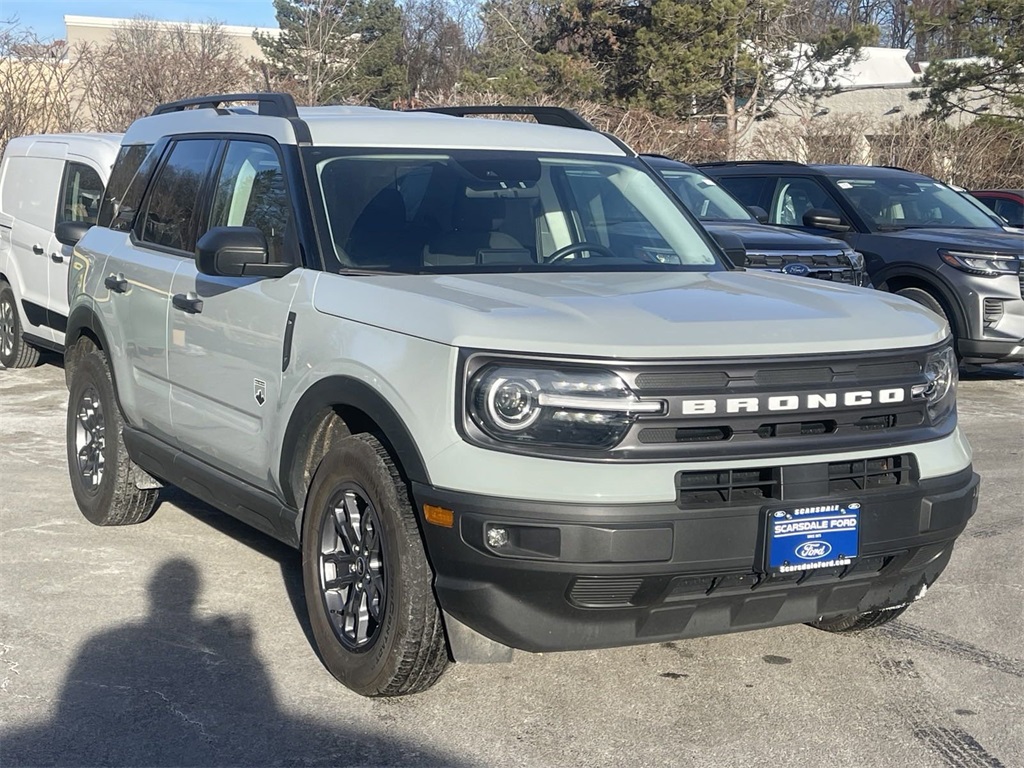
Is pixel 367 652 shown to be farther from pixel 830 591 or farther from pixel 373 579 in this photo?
pixel 830 591

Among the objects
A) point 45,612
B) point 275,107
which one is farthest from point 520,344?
point 45,612

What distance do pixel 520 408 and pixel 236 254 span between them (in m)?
1.48

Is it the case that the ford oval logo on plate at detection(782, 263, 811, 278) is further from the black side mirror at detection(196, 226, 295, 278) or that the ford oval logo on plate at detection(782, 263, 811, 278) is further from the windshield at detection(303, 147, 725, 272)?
the black side mirror at detection(196, 226, 295, 278)

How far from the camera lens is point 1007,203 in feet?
55.0

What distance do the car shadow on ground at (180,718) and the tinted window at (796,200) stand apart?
8.71 metres

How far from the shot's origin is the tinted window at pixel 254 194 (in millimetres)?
4930

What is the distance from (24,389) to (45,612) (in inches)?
238

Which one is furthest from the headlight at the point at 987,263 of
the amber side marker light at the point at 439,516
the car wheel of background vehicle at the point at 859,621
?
the amber side marker light at the point at 439,516

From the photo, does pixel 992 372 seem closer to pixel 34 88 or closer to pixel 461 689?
pixel 461 689

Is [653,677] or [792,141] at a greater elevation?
[792,141]

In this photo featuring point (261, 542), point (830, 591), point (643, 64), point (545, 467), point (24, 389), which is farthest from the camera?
point (643, 64)

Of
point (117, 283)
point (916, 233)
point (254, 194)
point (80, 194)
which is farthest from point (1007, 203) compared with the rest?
point (254, 194)

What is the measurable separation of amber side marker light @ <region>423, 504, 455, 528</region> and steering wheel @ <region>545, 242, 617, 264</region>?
5.12ft

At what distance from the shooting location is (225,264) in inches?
183
